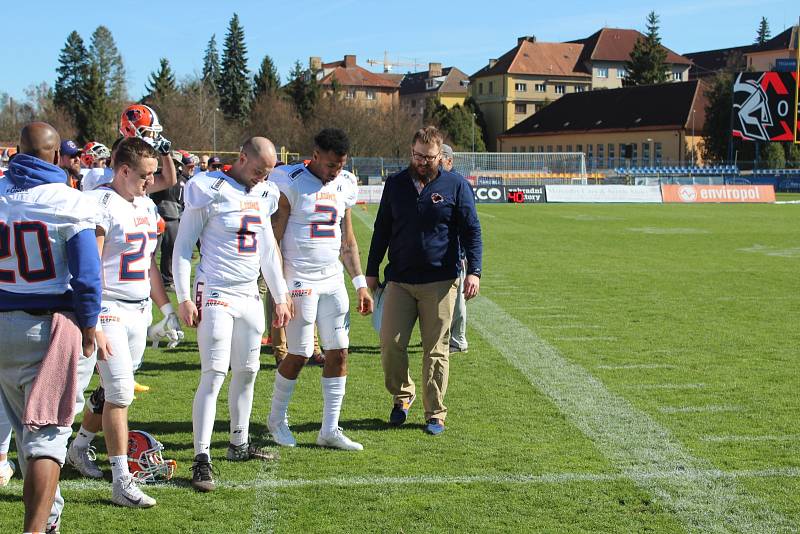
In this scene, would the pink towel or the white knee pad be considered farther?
the white knee pad

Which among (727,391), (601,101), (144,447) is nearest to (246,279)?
(144,447)

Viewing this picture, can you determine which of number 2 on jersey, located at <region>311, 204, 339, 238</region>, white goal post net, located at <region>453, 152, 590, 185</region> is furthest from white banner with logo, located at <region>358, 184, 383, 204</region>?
number 2 on jersey, located at <region>311, 204, 339, 238</region>

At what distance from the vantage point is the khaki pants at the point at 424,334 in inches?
249

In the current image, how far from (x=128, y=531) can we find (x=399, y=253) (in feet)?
8.81

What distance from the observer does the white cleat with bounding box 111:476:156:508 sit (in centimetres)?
478

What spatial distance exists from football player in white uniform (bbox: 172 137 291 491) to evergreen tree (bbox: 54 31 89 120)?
102m

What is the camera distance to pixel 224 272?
5234 millimetres

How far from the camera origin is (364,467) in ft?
18.0

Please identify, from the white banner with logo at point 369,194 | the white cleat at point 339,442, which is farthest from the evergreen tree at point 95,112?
the white cleat at point 339,442

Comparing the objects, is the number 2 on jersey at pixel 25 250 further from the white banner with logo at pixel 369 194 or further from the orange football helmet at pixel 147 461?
the white banner with logo at pixel 369 194

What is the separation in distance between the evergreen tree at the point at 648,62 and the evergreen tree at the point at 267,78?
37551mm

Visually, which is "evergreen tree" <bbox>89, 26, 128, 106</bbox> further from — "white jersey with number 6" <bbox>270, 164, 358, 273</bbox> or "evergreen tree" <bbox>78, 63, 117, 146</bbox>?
"white jersey with number 6" <bbox>270, 164, 358, 273</bbox>

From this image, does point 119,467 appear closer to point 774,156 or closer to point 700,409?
point 700,409

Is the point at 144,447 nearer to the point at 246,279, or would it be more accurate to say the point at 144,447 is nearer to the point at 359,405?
the point at 246,279
